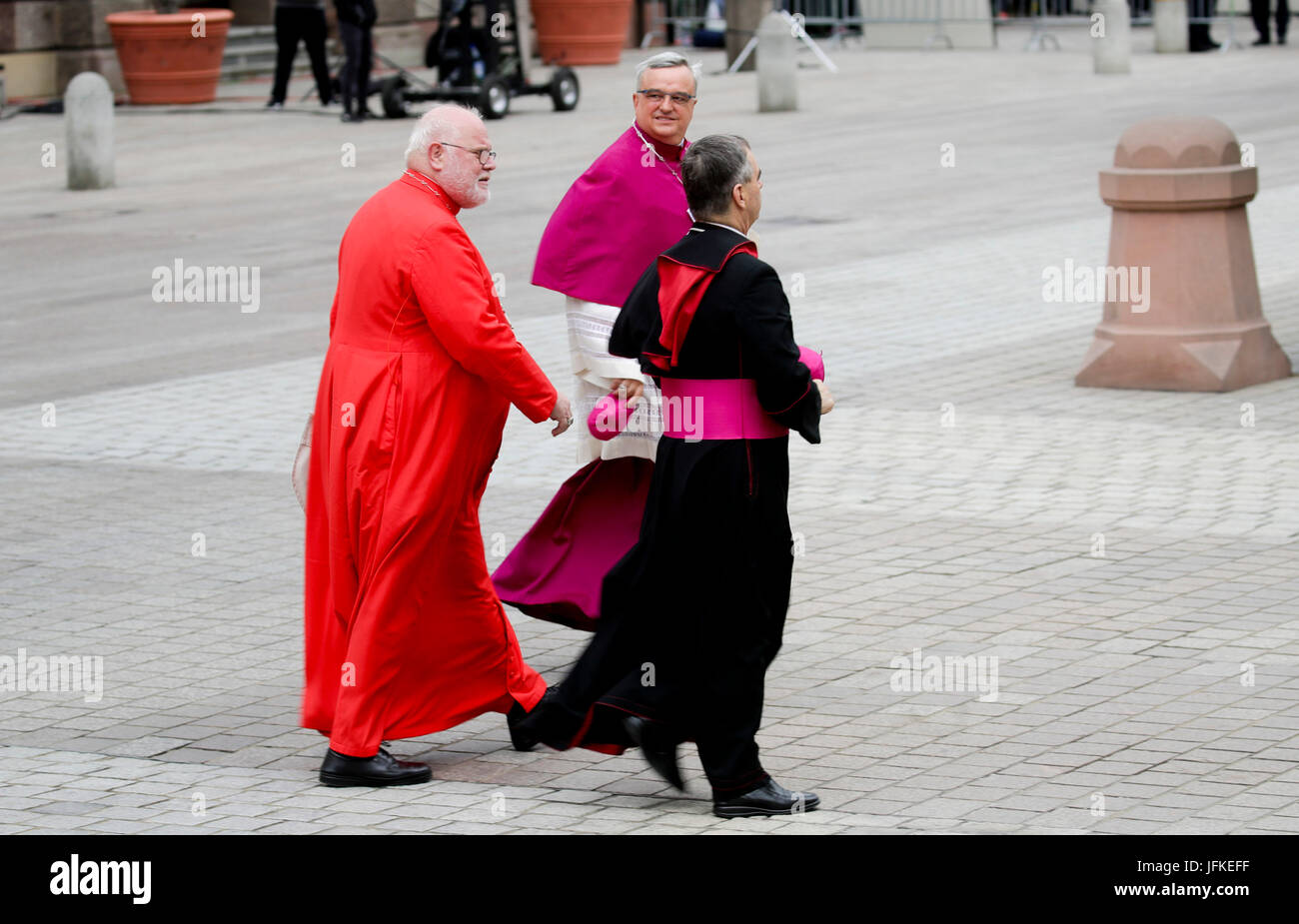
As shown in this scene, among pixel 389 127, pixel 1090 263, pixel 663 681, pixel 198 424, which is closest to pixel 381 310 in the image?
pixel 663 681

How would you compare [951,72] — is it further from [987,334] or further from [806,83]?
[987,334]

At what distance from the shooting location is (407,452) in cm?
546

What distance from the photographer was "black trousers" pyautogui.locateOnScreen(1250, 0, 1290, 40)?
1252 inches

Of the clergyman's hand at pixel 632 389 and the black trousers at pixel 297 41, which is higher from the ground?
the black trousers at pixel 297 41

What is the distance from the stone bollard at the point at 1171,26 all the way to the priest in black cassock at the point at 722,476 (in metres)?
27.5

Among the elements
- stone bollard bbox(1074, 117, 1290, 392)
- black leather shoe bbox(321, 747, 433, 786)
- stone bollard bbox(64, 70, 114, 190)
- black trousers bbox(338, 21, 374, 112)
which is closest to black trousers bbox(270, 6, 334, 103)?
black trousers bbox(338, 21, 374, 112)

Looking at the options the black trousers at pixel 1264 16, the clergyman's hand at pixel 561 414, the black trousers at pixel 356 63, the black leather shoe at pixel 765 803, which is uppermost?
the black trousers at pixel 1264 16

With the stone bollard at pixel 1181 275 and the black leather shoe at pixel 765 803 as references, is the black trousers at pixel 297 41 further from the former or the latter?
the black leather shoe at pixel 765 803

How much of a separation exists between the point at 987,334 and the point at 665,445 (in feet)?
23.0

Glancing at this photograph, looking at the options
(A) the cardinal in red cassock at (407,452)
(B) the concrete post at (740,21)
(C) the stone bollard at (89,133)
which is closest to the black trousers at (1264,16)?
(B) the concrete post at (740,21)

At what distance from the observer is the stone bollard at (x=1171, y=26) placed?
3109 centimetres

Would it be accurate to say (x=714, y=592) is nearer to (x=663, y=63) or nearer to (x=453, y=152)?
(x=453, y=152)

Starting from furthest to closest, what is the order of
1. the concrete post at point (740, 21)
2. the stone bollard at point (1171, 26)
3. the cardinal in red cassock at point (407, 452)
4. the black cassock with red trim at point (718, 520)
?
1. the stone bollard at point (1171, 26)
2. the concrete post at point (740, 21)
3. the cardinal in red cassock at point (407, 452)
4. the black cassock with red trim at point (718, 520)

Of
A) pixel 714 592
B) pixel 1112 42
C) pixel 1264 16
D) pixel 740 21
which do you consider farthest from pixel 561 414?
pixel 1264 16
